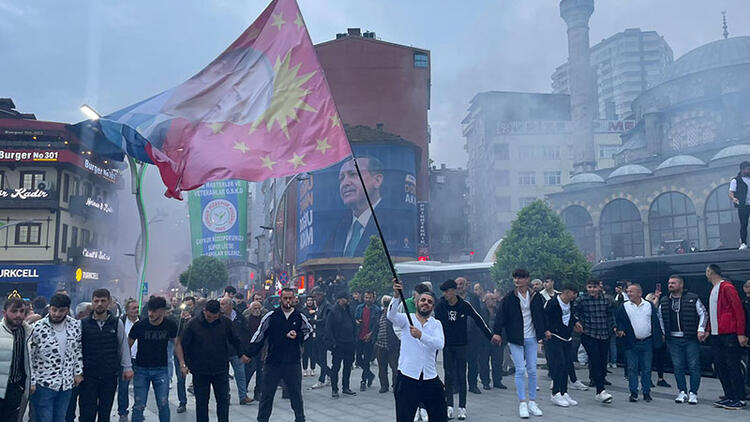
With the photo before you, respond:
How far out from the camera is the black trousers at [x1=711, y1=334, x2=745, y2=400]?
9.12m

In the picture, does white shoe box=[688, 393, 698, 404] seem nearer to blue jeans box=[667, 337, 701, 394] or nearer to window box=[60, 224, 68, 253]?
blue jeans box=[667, 337, 701, 394]

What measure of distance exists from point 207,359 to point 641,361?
691 cm

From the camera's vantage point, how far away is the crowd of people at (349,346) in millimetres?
6445

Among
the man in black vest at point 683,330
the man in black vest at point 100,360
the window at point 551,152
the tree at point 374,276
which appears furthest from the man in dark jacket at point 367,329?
the window at point 551,152

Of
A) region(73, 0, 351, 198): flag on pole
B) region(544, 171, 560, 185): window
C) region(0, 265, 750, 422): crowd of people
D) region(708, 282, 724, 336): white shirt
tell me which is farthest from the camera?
region(544, 171, 560, 185): window

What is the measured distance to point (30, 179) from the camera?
49.0m

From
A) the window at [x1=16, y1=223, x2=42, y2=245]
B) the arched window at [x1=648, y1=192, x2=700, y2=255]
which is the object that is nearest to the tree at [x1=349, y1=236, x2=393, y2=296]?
the arched window at [x1=648, y1=192, x2=700, y2=255]

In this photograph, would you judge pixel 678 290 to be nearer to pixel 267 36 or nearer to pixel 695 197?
pixel 267 36

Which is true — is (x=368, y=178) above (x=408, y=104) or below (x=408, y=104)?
below

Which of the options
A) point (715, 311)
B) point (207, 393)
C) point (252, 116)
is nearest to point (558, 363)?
point (715, 311)

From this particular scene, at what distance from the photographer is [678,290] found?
1012 cm

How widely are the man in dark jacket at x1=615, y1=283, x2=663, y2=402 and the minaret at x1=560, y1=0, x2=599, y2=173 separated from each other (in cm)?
6581

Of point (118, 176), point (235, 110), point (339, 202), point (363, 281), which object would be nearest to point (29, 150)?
point (118, 176)

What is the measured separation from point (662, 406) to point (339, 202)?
42037 millimetres
